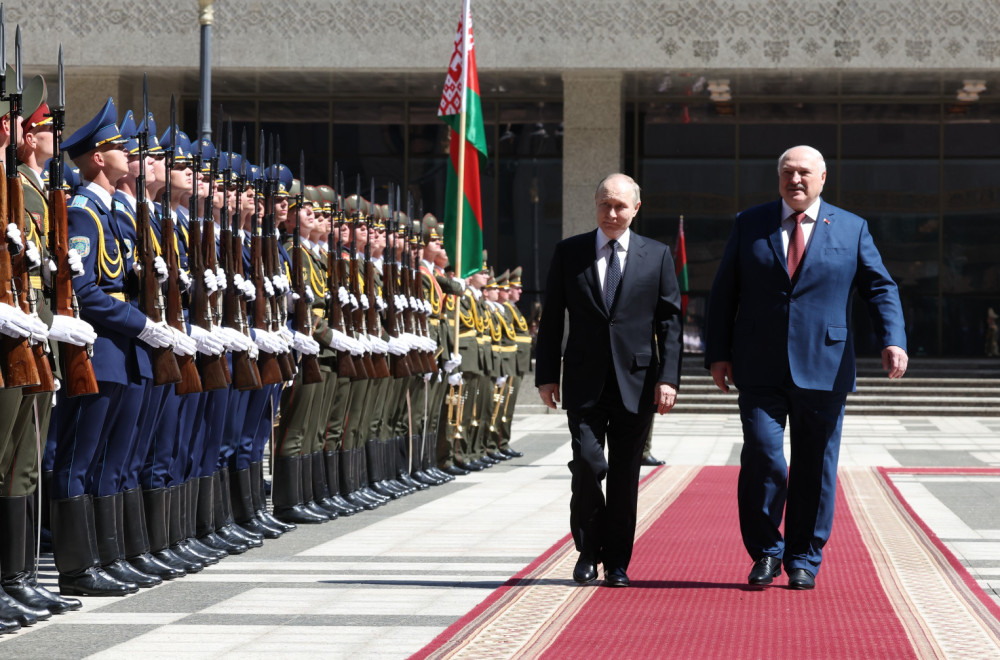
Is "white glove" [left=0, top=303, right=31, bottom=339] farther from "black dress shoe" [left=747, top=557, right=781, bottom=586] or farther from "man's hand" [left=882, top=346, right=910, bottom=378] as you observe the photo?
"man's hand" [left=882, top=346, right=910, bottom=378]

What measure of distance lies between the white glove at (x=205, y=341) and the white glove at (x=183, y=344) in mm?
243

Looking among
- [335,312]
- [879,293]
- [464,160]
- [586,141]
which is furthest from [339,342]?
[586,141]

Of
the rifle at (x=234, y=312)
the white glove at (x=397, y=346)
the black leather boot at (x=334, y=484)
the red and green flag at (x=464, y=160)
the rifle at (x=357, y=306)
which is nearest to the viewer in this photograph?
the rifle at (x=234, y=312)

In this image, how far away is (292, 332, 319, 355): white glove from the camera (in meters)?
8.66

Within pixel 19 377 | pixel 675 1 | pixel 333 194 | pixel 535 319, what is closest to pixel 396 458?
pixel 333 194

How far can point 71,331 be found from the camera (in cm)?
578

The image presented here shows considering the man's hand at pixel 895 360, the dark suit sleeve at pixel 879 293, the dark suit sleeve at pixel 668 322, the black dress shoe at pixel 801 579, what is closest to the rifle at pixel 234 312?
the dark suit sleeve at pixel 668 322

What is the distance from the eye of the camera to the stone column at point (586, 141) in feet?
90.3

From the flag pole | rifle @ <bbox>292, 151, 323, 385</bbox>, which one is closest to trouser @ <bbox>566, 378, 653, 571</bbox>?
rifle @ <bbox>292, 151, 323, 385</bbox>

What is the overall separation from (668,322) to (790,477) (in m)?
0.79

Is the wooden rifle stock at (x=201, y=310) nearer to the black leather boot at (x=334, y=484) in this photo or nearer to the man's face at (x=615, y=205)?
the man's face at (x=615, y=205)

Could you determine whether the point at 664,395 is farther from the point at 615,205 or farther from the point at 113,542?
the point at 113,542

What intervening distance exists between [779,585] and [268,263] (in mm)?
3181

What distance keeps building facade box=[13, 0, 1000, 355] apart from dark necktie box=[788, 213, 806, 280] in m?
20.0
